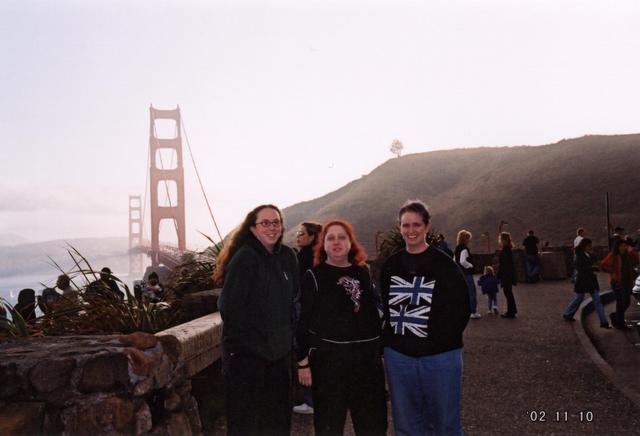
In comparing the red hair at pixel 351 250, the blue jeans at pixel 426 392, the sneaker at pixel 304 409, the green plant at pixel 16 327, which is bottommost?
the sneaker at pixel 304 409

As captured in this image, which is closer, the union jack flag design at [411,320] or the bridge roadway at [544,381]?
the union jack flag design at [411,320]

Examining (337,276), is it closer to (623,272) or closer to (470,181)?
(623,272)

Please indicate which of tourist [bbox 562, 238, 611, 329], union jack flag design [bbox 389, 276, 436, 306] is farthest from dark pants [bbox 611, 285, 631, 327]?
union jack flag design [bbox 389, 276, 436, 306]

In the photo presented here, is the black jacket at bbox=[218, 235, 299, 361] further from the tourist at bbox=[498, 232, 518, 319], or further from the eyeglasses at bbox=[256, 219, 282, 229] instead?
the tourist at bbox=[498, 232, 518, 319]

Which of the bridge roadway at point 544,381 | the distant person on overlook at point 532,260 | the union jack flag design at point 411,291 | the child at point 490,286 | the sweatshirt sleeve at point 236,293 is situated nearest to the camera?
the sweatshirt sleeve at point 236,293

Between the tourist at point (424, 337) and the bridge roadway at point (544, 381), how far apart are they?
127 centimetres

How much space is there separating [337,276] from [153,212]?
48311mm

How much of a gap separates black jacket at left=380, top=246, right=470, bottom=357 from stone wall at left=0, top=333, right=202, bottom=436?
3.96 ft

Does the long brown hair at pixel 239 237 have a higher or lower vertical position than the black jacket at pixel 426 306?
higher

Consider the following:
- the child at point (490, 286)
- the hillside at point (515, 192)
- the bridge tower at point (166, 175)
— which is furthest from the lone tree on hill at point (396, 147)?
the child at point (490, 286)

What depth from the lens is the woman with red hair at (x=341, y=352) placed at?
2.95 meters

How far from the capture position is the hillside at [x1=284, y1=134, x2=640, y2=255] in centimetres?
5747

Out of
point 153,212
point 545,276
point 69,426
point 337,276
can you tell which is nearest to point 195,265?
point 337,276

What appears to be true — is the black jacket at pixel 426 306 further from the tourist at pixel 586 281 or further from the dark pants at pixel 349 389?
the tourist at pixel 586 281
